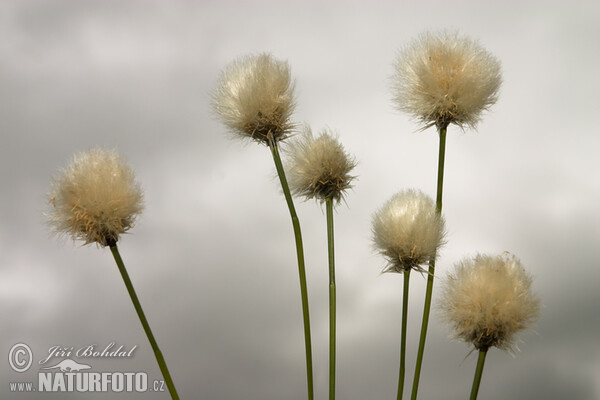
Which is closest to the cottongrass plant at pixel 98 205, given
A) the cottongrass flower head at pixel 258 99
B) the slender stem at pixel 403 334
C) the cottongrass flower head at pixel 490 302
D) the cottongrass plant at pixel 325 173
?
the cottongrass flower head at pixel 258 99

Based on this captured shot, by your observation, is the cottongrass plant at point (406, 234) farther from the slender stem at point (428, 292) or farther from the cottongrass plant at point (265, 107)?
the cottongrass plant at point (265, 107)

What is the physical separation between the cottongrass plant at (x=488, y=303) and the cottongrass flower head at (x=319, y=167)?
1.47 ft

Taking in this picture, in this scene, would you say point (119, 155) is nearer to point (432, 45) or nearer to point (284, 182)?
point (284, 182)

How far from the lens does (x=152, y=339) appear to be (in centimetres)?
202

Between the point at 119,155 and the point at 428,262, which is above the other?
the point at 119,155

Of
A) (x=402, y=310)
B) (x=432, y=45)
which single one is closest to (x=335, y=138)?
(x=432, y=45)

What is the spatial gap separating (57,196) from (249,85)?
0.63 meters

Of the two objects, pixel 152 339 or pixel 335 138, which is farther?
pixel 335 138

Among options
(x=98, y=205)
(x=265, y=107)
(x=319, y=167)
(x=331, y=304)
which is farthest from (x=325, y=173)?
(x=98, y=205)

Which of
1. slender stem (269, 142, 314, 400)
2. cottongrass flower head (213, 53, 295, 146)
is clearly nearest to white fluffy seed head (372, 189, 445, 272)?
slender stem (269, 142, 314, 400)

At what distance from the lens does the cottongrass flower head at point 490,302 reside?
2.03 metres

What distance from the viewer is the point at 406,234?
218 cm

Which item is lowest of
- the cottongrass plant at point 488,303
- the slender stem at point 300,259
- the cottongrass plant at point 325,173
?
the cottongrass plant at point 488,303

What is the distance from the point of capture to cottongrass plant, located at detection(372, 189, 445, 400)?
7.13ft
